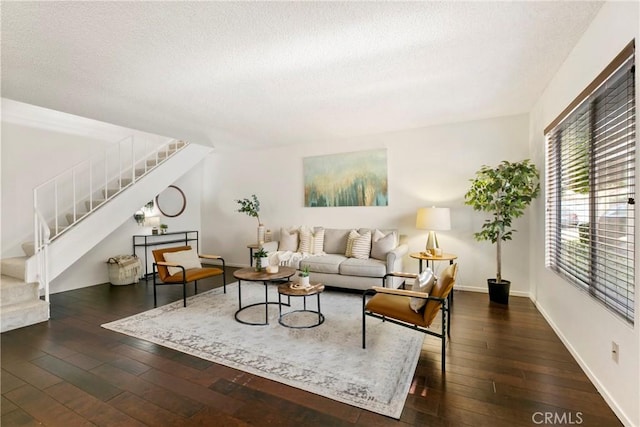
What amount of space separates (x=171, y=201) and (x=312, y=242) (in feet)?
11.4

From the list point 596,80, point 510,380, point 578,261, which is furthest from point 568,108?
point 510,380

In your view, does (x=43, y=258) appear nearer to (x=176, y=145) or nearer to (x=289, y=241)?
(x=176, y=145)

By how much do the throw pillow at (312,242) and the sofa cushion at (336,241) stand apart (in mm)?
103

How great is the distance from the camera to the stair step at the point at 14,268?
3.68 m

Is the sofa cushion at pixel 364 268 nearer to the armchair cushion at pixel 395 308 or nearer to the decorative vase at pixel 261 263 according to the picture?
the decorative vase at pixel 261 263

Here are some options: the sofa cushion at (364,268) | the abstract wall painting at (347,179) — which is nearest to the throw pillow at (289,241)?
the abstract wall painting at (347,179)

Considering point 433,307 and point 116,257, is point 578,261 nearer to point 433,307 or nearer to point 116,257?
point 433,307

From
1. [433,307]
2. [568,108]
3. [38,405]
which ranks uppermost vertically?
[568,108]

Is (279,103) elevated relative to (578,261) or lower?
elevated

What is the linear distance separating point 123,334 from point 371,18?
3727 millimetres

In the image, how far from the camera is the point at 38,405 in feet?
6.57

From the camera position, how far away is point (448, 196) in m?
4.73

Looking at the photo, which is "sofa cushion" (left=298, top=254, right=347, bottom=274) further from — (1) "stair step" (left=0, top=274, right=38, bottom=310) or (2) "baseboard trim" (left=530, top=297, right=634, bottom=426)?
(1) "stair step" (left=0, top=274, right=38, bottom=310)

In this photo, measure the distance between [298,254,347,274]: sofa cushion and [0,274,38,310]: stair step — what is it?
3.37m
